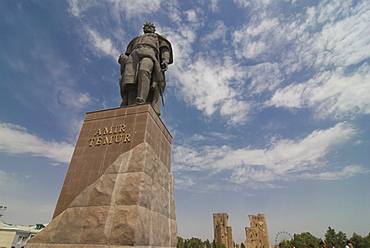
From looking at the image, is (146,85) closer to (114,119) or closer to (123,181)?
(114,119)

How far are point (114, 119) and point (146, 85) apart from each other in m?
1.82

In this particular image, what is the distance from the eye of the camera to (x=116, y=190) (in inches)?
171

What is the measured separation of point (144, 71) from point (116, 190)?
4.21m

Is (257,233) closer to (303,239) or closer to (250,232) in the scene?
(250,232)

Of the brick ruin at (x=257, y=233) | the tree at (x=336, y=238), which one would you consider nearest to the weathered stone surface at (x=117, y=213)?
the tree at (x=336, y=238)

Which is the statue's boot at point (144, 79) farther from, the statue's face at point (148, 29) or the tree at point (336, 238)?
the tree at point (336, 238)

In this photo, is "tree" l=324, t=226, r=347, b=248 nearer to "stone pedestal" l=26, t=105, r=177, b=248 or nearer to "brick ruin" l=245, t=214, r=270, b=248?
"brick ruin" l=245, t=214, r=270, b=248

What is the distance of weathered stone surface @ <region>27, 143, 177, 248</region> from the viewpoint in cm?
384

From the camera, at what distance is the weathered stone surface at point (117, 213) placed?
3.84 m

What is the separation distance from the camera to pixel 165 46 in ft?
27.8

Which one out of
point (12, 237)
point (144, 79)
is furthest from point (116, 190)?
point (12, 237)

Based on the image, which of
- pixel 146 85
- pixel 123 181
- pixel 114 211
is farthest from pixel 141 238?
pixel 146 85

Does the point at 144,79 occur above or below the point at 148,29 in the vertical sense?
below

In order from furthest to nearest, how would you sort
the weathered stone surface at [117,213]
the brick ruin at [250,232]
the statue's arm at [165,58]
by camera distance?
1. the brick ruin at [250,232]
2. the statue's arm at [165,58]
3. the weathered stone surface at [117,213]
